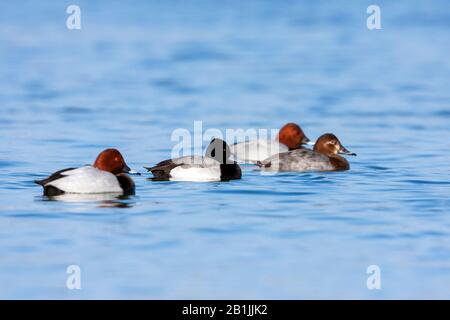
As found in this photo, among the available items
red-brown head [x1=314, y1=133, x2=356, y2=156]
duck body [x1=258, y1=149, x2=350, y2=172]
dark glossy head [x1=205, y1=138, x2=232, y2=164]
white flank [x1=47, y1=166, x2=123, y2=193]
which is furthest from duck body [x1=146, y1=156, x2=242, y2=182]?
red-brown head [x1=314, y1=133, x2=356, y2=156]

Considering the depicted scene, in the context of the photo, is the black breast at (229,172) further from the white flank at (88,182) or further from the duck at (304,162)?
the white flank at (88,182)

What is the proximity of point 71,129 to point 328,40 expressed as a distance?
51.8ft

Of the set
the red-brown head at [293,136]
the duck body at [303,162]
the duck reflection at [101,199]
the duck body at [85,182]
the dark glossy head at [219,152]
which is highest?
the red-brown head at [293,136]

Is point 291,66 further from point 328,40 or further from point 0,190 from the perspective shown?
point 0,190

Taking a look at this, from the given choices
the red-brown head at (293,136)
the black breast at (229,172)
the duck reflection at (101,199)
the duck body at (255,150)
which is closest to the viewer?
the duck reflection at (101,199)

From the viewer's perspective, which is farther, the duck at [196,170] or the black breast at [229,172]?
the black breast at [229,172]

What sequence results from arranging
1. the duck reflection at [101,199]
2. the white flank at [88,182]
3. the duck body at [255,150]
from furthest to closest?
the duck body at [255,150] → the white flank at [88,182] → the duck reflection at [101,199]

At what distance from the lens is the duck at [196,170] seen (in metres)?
13.3

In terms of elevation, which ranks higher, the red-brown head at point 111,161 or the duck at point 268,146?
the duck at point 268,146

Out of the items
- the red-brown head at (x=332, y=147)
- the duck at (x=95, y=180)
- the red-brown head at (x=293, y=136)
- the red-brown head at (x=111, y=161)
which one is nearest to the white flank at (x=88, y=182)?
the duck at (x=95, y=180)

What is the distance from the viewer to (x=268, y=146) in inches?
608

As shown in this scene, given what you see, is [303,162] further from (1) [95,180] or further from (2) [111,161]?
(1) [95,180]

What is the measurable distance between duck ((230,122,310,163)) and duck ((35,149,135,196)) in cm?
294

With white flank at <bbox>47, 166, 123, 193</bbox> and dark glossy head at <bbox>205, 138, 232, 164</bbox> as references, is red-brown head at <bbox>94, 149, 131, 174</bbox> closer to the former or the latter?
white flank at <bbox>47, 166, 123, 193</bbox>
